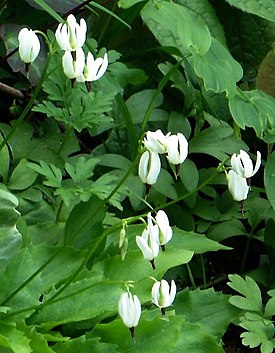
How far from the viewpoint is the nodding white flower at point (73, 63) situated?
1126 mm

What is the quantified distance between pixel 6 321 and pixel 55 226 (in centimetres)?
34

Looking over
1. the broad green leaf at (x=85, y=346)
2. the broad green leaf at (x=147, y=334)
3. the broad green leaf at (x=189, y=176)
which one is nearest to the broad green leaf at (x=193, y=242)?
the broad green leaf at (x=189, y=176)

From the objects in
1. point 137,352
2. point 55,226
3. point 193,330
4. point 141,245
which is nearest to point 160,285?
point 141,245

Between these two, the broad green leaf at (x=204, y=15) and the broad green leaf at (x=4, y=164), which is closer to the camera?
the broad green leaf at (x=4, y=164)

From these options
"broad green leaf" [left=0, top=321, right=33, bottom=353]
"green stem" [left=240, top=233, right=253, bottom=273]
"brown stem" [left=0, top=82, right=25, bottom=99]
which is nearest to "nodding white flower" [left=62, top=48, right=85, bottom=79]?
"broad green leaf" [left=0, top=321, right=33, bottom=353]

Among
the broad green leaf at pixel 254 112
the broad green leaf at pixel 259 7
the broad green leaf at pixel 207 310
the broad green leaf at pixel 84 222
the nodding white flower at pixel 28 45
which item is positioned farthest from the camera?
the broad green leaf at pixel 259 7

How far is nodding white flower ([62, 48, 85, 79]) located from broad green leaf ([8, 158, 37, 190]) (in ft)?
1.68

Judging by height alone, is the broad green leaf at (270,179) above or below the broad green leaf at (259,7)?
below

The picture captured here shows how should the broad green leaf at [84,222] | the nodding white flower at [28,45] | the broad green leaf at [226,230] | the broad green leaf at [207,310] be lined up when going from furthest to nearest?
the broad green leaf at [226,230] < the broad green leaf at [207,310] < the broad green leaf at [84,222] < the nodding white flower at [28,45]

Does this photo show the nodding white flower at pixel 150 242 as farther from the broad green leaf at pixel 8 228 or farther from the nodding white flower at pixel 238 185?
the broad green leaf at pixel 8 228

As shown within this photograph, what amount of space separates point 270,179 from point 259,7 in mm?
489

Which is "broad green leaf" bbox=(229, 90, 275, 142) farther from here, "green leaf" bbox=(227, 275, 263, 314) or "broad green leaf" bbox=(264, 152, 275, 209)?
"green leaf" bbox=(227, 275, 263, 314)

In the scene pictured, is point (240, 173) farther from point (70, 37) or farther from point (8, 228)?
point (8, 228)

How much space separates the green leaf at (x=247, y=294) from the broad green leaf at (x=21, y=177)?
0.46m
